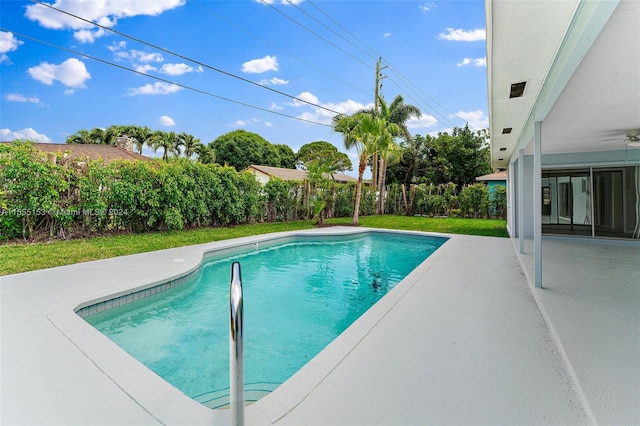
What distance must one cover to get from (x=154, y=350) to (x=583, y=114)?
6644 mm

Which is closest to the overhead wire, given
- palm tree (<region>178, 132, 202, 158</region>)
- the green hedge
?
the green hedge

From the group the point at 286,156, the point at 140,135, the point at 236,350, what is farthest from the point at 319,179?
the point at 286,156

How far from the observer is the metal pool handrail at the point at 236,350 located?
1.69 metres

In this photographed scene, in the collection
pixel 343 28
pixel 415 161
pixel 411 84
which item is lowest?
pixel 415 161

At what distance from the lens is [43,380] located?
2.32 meters

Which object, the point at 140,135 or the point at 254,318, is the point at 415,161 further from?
the point at 140,135

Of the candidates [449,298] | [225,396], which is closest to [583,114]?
[449,298]

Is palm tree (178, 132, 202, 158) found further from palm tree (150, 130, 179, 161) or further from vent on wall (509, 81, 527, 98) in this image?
vent on wall (509, 81, 527, 98)

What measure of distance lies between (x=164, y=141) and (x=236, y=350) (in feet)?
116

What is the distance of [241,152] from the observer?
1646 inches

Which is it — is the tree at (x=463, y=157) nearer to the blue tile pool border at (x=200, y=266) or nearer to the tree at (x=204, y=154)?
the blue tile pool border at (x=200, y=266)

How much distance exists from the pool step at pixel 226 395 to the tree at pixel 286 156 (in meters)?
45.1

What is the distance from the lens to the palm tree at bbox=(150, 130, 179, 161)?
32.2m

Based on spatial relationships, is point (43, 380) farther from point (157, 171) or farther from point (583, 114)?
point (157, 171)
